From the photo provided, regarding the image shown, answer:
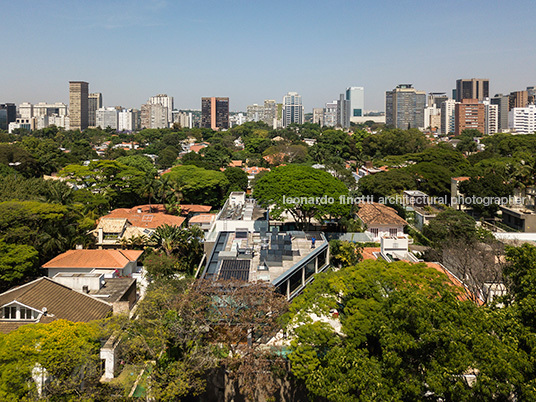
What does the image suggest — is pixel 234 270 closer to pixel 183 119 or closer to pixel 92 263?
pixel 92 263

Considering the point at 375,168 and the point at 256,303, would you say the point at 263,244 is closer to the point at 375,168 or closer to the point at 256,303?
the point at 256,303

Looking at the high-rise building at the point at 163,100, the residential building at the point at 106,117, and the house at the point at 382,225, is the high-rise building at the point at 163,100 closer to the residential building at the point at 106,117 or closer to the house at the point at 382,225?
the residential building at the point at 106,117

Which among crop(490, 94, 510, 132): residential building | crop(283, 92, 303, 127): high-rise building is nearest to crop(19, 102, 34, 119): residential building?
crop(283, 92, 303, 127): high-rise building

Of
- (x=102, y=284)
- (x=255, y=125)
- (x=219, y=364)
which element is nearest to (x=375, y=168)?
(x=102, y=284)

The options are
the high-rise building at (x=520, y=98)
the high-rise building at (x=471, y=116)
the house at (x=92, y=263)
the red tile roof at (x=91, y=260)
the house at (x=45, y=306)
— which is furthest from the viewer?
the high-rise building at (x=520, y=98)

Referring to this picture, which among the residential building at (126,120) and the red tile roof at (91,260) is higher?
the residential building at (126,120)

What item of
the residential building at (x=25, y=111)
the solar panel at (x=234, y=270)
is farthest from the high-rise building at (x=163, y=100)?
the solar panel at (x=234, y=270)

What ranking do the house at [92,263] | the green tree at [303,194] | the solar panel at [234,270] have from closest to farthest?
the solar panel at [234,270]
the house at [92,263]
the green tree at [303,194]
